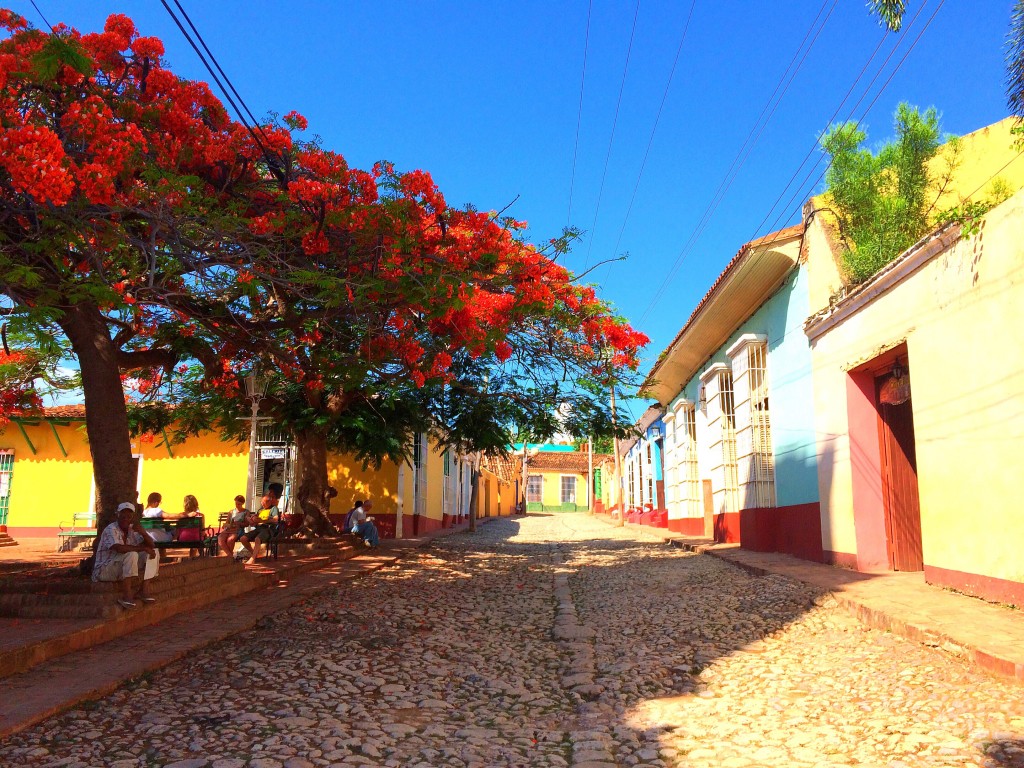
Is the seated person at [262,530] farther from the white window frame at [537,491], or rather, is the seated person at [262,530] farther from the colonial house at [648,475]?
the white window frame at [537,491]

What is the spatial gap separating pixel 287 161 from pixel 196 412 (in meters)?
7.01

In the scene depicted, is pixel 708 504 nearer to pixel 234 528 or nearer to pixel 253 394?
pixel 234 528

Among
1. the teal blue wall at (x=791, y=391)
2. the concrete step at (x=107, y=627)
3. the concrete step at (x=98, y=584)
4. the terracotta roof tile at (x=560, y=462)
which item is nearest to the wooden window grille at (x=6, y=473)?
the concrete step at (x=98, y=584)

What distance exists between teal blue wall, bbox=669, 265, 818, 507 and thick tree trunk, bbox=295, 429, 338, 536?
686 centimetres

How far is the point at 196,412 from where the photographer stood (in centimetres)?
1251

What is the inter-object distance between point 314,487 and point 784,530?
7183mm

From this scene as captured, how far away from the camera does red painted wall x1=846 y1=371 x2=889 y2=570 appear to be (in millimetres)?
8797

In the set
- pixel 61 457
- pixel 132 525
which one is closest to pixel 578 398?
pixel 132 525

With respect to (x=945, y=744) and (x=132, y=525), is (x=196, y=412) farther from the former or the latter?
(x=945, y=744)

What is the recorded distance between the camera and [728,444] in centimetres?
1477

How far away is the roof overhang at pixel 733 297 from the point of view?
418 inches

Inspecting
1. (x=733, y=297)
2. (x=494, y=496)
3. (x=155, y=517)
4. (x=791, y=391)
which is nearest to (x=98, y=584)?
(x=155, y=517)

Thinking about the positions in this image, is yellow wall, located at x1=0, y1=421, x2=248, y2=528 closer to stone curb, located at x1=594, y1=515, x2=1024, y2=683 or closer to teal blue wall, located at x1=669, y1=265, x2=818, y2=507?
teal blue wall, located at x1=669, y1=265, x2=818, y2=507

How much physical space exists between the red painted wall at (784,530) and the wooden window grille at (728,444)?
4.09 ft
